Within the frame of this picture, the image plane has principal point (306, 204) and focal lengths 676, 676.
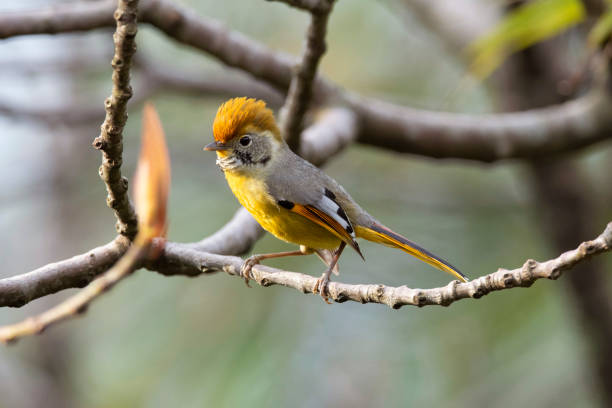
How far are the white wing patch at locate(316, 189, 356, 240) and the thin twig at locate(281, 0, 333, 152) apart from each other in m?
0.56

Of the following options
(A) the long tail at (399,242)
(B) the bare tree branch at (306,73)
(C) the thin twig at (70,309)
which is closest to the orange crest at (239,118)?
(B) the bare tree branch at (306,73)

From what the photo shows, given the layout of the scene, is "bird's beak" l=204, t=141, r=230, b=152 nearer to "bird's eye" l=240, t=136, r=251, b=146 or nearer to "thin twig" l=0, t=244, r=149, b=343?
"bird's eye" l=240, t=136, r=251, b=146

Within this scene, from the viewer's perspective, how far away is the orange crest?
8.45ft

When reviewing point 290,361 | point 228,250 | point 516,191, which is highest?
point 228,250

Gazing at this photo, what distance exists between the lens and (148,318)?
228 inches

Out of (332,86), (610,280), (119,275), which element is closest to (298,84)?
(332,86)

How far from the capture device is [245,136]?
2.68m

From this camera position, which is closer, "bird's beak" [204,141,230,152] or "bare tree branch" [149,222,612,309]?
"bare tree branch" [149,222,612,309]

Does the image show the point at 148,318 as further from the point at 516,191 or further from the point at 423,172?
the point at 516,191

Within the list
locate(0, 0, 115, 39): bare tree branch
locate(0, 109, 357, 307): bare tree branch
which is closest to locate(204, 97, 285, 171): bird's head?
locate(0, 109, 357, 307): bare tree branch

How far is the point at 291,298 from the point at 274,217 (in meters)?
2.57

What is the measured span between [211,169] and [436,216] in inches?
88.3

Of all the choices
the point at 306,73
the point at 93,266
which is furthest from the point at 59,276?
the point at 306,73

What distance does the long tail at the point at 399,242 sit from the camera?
2.56m
